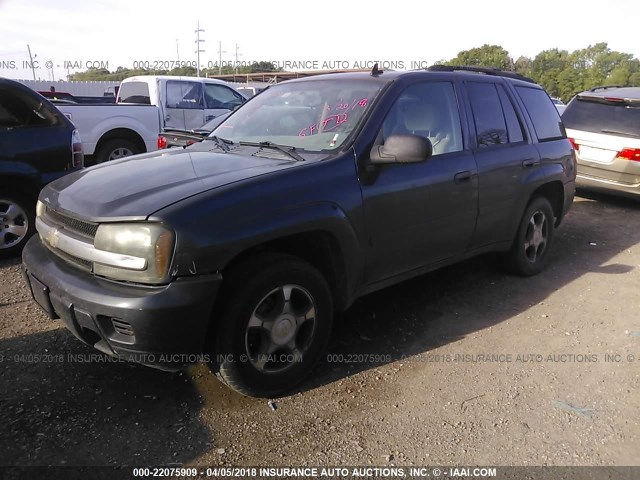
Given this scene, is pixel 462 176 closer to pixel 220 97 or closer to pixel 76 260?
pixel 76 260

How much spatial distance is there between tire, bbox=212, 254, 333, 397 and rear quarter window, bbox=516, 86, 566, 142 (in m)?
2.96

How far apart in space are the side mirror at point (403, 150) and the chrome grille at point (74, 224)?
164 centimetres

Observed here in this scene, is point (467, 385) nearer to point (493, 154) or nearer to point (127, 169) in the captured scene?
point (493, 154)

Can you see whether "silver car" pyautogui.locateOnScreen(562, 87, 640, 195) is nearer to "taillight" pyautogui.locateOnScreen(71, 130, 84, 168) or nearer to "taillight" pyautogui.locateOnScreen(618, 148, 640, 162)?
"taillight" pyautogui.locateOnScreen(618, 148, 640, 162)

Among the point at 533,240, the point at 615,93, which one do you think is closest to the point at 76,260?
the point at 533,240

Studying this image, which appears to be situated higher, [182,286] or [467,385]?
[182,286]

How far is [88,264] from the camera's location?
108 inches

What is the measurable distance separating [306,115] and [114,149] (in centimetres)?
608

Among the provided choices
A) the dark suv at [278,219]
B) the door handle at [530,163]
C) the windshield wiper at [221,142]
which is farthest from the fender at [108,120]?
the door handle at [530,163]

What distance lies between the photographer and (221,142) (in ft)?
12.5

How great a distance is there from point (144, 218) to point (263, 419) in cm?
122

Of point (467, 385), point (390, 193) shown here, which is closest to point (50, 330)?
point (390, 193)

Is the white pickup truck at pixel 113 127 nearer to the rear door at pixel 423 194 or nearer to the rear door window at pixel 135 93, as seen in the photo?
the rear door window at pixel 135 93

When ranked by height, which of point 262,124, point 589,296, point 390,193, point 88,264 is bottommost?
point 589,296
